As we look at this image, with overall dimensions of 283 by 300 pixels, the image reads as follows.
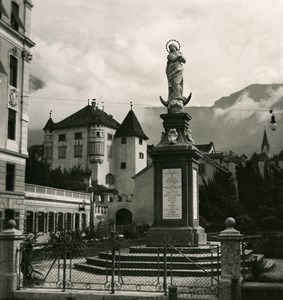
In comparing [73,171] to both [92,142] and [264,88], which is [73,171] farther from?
[264,88]

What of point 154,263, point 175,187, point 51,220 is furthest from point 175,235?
point 51,220

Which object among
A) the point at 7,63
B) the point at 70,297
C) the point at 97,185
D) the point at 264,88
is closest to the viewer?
the point at 70,297

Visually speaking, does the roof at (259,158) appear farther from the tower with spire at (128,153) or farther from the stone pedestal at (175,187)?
the stone pedestal at (175,187)

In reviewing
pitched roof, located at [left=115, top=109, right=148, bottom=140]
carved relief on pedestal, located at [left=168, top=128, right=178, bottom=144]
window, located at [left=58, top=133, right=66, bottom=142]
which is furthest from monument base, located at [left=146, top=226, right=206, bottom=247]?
window, located at [left=58, top=133, right=66, bottom=142]

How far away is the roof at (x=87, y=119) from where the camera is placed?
295 feet

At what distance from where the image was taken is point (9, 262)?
1276cm

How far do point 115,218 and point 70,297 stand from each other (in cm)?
5470

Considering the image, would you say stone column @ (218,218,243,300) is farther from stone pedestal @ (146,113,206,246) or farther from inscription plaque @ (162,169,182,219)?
inscription plaque @ (162,169,182,219)

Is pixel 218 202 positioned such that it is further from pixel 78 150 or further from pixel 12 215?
pixel 78 150

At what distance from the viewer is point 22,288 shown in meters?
12.8

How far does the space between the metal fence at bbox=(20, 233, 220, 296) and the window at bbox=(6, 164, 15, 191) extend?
14392 millimetres

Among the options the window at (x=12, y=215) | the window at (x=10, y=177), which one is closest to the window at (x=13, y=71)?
the window at (x=10, y=177)

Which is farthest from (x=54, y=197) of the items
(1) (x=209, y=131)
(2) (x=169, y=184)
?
(1) (x=209, y=131)

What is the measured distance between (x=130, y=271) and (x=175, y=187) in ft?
A: 14.8
